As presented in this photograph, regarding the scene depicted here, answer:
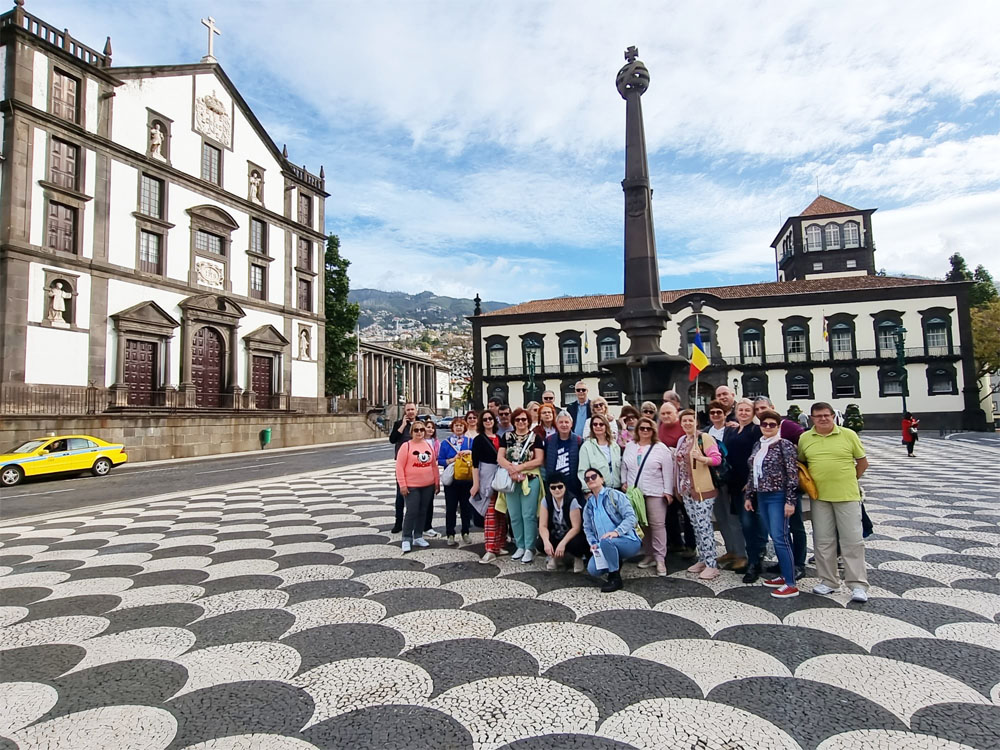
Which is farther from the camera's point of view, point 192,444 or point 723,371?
point 723,371

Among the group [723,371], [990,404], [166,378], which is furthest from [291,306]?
[990,404]

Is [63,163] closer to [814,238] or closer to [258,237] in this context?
[258,237]

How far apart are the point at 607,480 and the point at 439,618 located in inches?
77.0

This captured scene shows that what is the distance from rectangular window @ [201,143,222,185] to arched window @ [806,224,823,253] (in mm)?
46557

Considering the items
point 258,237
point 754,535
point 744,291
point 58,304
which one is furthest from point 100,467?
point 744,291

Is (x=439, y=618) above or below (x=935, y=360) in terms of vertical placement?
below

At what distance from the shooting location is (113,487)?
14.1 meters

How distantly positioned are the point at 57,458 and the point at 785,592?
18993 millimetres

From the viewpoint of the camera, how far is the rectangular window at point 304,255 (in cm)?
3475

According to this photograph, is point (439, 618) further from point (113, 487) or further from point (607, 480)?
point (113, 487)

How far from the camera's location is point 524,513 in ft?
19.3

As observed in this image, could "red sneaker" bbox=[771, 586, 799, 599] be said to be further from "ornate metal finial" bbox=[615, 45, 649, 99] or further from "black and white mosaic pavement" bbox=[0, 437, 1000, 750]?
"ornate metal finial" bbox=[615, 45, 649, 99]

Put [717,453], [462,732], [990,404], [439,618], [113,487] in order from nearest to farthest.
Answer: [462,732] < [439,618] < [717,453] < [113,487] < [990,404]

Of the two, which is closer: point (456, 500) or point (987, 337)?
point (456, 500)
